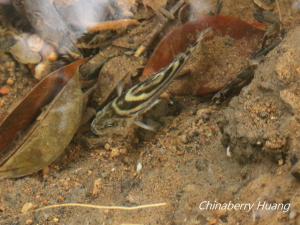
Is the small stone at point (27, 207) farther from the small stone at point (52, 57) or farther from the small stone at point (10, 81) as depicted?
the small stone at point (52, 57)

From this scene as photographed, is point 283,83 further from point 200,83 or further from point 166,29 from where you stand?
point 166,29

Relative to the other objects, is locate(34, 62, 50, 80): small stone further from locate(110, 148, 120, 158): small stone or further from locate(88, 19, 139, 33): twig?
locate(110, 148, 120, 158): small stone

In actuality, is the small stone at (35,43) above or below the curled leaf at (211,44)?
above

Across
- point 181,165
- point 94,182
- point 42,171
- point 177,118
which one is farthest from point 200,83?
point 42,171

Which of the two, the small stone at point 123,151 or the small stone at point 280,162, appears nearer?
Answer: the small stone at point 280,162

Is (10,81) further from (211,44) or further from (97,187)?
(211,44)

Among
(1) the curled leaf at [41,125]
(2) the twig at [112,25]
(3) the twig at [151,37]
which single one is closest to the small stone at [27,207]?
(1) the curled leaf at [41,125]

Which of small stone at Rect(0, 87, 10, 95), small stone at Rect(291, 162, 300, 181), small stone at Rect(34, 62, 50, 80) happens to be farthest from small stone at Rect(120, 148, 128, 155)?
small stone at Rect(291, 162, 300, 181)
